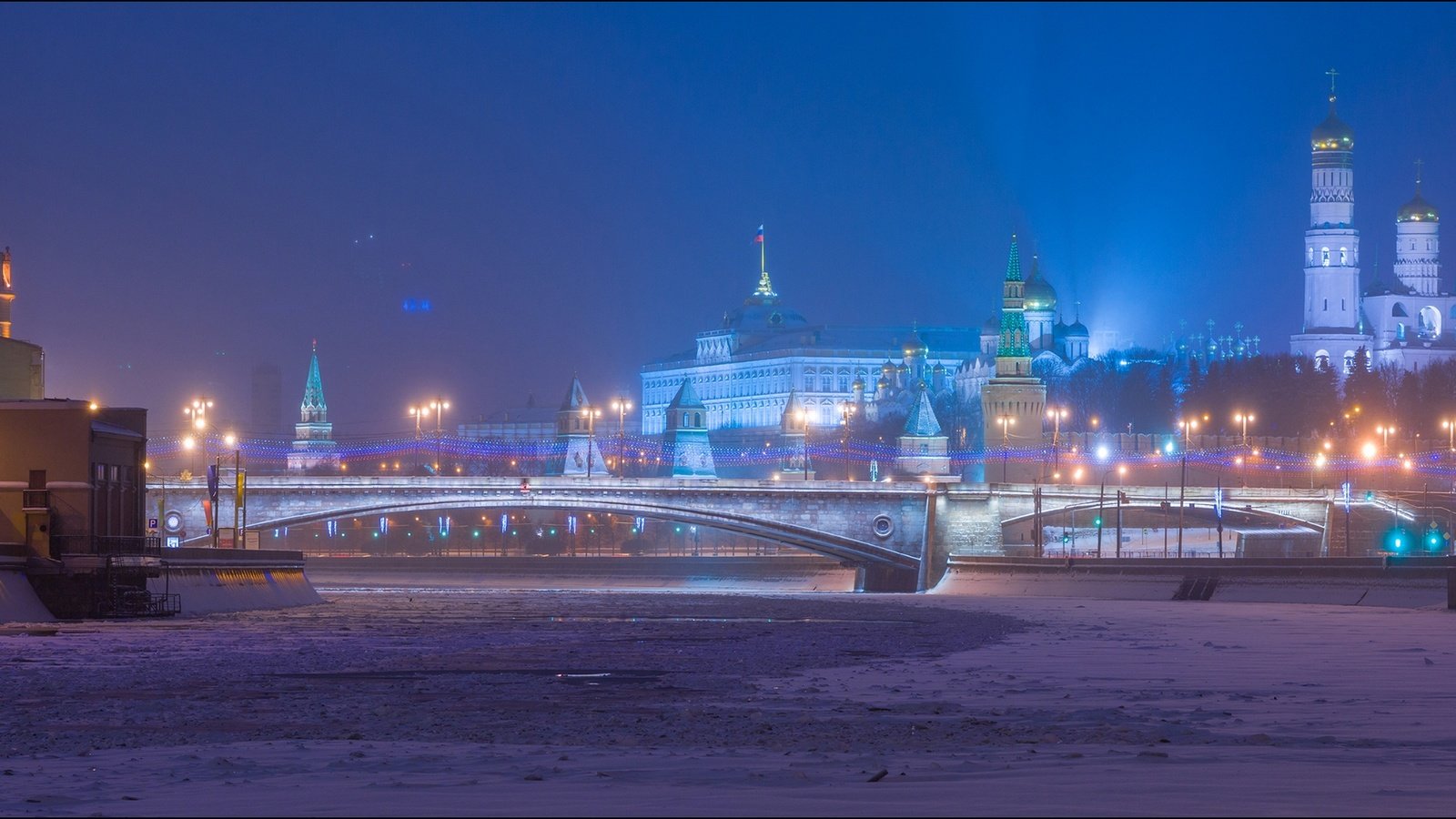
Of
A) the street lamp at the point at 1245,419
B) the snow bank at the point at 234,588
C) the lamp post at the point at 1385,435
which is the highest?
the street lamp at the point at 1245,419

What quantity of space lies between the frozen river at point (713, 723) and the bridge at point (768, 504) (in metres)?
58.0

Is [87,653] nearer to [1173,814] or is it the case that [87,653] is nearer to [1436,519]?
[1173,814]

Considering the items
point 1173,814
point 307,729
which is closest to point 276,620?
point 307,729

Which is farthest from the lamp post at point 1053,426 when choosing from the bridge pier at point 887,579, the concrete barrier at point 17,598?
the concrete barrier at point 17,598

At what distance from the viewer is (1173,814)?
14305 millimetres

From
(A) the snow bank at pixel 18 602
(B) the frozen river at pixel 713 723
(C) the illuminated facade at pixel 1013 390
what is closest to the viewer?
(B) the frozen river at pixel 713 723

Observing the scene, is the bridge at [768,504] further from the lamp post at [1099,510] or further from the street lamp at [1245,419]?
the street lamp at [1245,419]

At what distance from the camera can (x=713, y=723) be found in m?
21.8

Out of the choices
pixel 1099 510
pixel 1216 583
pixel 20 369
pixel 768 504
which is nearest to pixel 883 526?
pixel 768 504

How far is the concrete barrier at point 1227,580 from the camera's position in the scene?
2376 inches

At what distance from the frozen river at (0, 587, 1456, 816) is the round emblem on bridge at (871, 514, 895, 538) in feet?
209

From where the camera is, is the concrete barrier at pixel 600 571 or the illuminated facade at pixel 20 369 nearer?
the illuminated facade at pixel 20 369

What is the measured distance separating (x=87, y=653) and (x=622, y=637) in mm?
10938

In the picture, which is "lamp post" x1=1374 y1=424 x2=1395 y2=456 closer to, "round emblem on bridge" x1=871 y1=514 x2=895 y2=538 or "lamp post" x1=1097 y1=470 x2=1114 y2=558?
"lamp post" x1=1097 y1=470 x2=1114 y2=558
